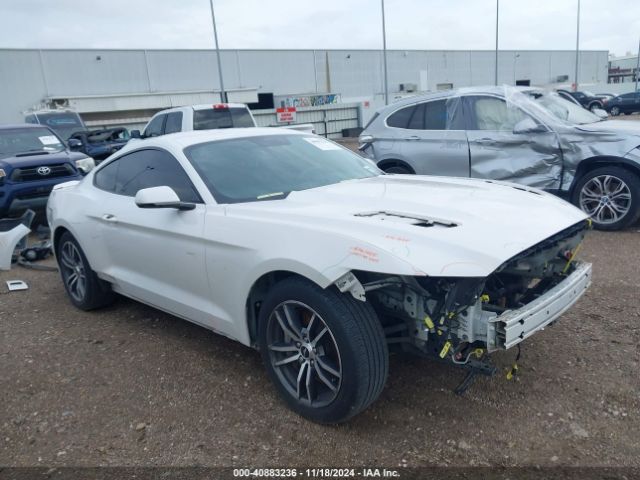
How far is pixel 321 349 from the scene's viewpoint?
112 inches

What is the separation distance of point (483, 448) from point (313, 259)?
1.29 m

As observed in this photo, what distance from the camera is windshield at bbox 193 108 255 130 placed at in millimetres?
11227

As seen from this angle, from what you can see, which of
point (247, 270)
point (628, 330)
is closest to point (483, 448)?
point (247, 270)

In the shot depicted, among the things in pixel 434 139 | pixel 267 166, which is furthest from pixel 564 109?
pixel 267 166

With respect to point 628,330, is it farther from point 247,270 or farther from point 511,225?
point 247,270

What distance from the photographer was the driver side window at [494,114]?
686 centimetres

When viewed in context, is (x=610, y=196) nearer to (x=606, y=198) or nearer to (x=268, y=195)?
(x=606, y=198)

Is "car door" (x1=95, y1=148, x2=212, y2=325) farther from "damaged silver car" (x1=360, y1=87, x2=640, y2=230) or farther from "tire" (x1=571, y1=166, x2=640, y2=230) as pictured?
"tire" (x1=571, y1=166, x2=640, y2=230)

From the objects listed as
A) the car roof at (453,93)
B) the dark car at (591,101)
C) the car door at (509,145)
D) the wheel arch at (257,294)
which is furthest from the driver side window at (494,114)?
the dark car at (591,101)

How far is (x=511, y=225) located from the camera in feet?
9.15

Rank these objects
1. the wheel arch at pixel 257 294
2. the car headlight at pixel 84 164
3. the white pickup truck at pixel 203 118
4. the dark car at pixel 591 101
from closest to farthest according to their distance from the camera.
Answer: the wheel arch at pixel 257 294
the car headlight at pixel 84 164
the white pickup truck at pixel 203 118
the dark car at pixel 591 101

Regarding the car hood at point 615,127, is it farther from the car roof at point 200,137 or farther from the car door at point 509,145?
the car roof at point 200,137

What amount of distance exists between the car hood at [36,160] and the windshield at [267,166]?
604 cm

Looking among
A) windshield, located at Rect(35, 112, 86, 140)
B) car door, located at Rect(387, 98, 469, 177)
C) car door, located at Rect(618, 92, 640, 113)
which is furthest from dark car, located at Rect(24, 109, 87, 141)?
car door, located at Rect(618, 92, 640, 113)
